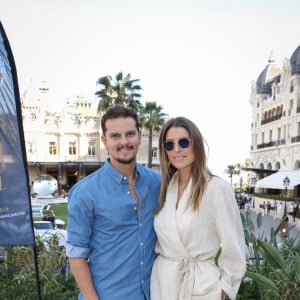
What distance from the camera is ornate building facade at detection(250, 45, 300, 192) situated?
108ft

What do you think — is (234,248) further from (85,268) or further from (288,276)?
(288,276)

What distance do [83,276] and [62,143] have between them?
4338 centimetres

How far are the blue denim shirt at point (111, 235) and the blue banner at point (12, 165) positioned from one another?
1.18m

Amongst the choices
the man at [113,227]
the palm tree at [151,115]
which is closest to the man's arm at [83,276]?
the man at [113,227]

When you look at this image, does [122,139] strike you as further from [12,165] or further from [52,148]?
[52,148]

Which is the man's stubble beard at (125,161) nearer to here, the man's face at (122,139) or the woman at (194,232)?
the man's face at (122,139)

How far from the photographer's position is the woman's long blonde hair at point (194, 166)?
2.02 m

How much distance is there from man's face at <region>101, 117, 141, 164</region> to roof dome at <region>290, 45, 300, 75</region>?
35.0 meters

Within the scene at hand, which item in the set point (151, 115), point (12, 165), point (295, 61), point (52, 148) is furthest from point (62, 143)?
point (12, 165)

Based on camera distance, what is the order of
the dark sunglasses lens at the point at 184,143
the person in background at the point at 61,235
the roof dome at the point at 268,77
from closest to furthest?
the dark sunglasses lens at the point at 184,143 → the person in background at the point at 61,235 → the roof dome at the point at 268,77

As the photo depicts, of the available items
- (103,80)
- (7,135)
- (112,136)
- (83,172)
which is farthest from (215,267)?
(83,172)

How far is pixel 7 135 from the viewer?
2920 mm

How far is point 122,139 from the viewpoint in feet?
6.77

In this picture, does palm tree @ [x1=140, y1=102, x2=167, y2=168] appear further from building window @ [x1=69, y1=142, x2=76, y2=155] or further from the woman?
the woman
